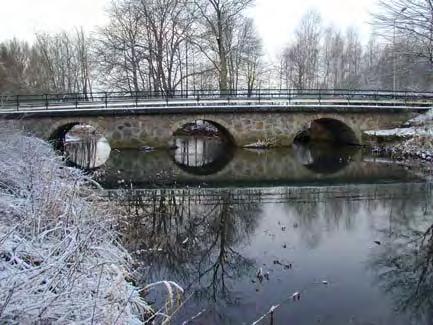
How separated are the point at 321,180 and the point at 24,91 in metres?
34.1

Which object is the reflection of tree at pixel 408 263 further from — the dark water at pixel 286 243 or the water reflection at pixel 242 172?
the water reflection at pixel 242 172

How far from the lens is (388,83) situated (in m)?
51.7

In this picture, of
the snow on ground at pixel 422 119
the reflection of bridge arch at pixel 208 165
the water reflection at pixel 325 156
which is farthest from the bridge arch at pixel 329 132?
the reflection of bridge arch at pixel 208 165

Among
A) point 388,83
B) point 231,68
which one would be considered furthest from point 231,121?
point 388,83

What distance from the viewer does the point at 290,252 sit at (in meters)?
8.38

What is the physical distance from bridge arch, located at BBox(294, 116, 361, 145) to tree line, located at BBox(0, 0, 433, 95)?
520 centimetres

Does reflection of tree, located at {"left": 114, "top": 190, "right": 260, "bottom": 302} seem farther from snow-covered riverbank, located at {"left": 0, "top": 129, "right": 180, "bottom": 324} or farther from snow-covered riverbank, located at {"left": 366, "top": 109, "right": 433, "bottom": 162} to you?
snow-covered riverbank, located at {"left": 366, "top": 109, "right": 433, "bottom": 162}

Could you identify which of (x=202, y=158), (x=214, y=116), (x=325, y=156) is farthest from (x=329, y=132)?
(x=202, y=158)

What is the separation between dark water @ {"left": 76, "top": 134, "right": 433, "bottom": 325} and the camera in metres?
6.25

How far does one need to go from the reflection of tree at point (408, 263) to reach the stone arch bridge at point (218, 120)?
1537 centimetres

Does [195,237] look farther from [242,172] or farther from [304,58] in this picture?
[304,58]

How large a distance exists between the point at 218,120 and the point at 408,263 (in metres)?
18.6

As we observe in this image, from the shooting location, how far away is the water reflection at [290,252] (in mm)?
6211

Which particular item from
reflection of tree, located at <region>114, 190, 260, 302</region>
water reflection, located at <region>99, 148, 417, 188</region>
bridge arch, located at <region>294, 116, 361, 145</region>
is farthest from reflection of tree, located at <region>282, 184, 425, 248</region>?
bridge arch, located at <region>294, 116, 361, 145</region>
